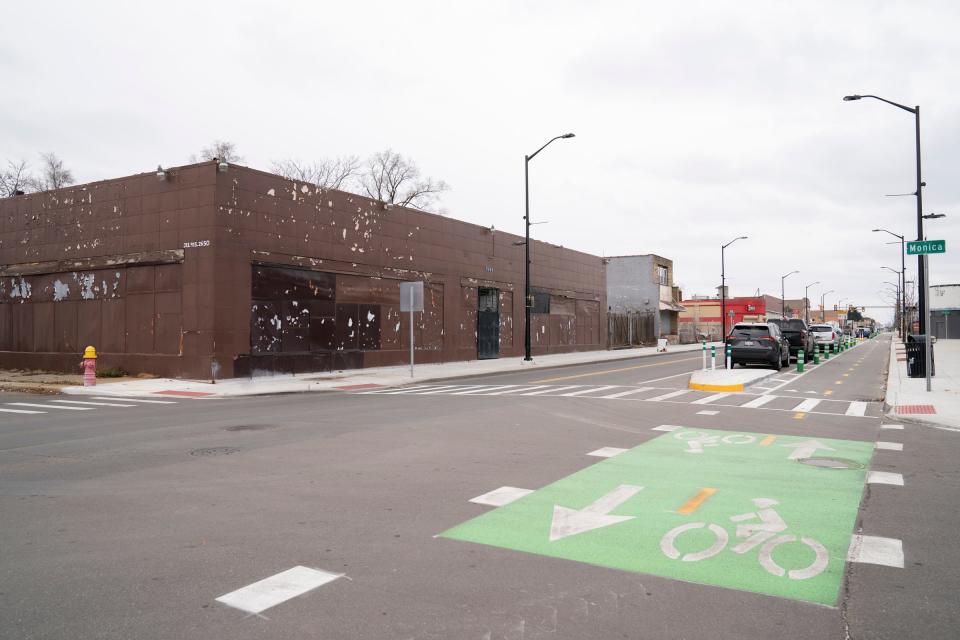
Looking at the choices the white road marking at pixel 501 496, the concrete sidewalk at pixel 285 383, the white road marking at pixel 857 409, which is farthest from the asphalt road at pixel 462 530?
the concrete sidewalk at pixel 285 383

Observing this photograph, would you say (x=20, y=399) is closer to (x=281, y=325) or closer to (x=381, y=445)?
(x=281, y=325)

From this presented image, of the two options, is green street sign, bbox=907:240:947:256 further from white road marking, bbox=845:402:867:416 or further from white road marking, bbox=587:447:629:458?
white road marking, bbox=587:447:629:458

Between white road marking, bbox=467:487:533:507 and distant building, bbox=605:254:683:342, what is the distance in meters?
55.5

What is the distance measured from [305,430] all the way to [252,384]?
33.7 feet

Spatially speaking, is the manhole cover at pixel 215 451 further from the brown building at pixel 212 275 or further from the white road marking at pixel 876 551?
the brown building at pixel 212 275

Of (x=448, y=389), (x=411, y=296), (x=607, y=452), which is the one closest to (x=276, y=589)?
(x=607, y=452)

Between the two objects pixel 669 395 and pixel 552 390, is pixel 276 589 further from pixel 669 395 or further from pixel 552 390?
pixel 552 390

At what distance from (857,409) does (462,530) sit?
12467 mm

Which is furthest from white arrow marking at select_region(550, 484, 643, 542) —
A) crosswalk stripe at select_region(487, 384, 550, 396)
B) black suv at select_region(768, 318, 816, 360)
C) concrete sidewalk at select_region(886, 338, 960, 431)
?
black suv at select_region(768, 318, 816, 360)

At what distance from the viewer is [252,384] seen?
67.9ft

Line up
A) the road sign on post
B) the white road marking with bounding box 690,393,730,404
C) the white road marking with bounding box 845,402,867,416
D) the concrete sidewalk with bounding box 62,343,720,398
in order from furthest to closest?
the road sign on post
the concrete sidewalk with bounding box 62,343,720,398
the white road marking with bounding box 690,393,730,404
the white road marking with bounding box 845,402,867,416

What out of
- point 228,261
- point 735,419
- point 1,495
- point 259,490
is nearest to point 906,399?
point 735,419

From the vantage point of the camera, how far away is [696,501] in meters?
6.67

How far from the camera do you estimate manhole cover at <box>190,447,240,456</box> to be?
358 inches
